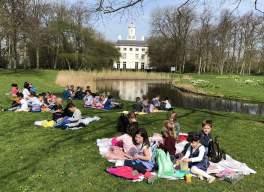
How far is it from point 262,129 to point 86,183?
9.59 meters

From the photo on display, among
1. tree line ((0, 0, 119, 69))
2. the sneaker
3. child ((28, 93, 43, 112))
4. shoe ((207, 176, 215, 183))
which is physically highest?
tree line ((0, 0, 119, 69))

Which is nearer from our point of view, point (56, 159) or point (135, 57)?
point (56, 159)

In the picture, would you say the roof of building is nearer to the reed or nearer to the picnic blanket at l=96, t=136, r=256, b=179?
the reed

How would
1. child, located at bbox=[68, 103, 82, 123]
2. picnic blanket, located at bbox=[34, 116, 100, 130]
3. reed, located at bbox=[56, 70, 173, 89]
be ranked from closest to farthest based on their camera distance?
picnic blanket, located at bbox=[34, 116, 100, 130] → child, located at bbox=[68, 103, 82, 123] → reed, located at bbox=[56, 70, 173, 89]

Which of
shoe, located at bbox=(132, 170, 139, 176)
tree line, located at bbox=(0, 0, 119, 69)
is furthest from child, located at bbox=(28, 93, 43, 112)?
tree line, located at bbox=(0, 0, 119, 69)

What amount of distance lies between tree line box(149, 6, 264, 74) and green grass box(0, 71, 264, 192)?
222 ft

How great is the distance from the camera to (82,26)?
75.1 meters

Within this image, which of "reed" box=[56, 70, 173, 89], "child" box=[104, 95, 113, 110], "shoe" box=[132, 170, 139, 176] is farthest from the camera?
"reed" box=[56, 70, 173, 89]

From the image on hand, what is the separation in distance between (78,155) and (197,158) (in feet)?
11.1

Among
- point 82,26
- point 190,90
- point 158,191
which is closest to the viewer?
point 158,191

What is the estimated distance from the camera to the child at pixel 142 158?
9.47 metres

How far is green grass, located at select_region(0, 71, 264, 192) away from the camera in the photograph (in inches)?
344

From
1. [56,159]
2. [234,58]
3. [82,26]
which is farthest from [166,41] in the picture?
[56,159]

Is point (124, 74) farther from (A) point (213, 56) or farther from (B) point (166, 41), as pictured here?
(A) point (213, 56)
